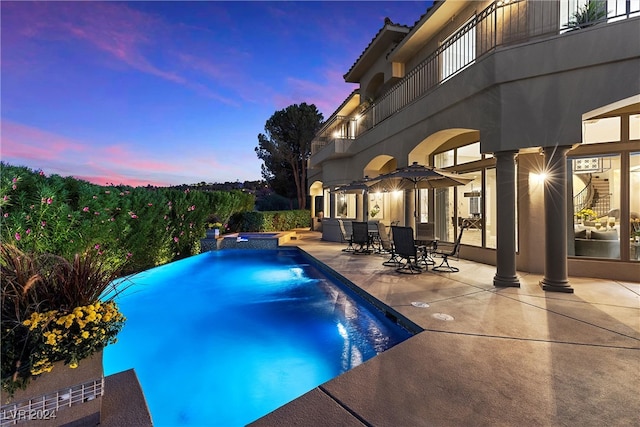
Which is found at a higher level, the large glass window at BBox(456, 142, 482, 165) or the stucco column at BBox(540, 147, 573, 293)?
the large glass window at BBox(456, 142, 482, 165)

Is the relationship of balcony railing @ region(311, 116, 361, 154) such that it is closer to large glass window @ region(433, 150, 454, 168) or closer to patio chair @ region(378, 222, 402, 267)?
large glass window @ region(433, 150, 454, 168)

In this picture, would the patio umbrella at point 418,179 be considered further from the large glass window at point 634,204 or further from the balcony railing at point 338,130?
the balcony railing at point 338,130

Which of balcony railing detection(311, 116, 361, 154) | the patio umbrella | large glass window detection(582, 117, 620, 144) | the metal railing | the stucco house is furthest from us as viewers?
balcony railing detection(311, 116, 361, 154)

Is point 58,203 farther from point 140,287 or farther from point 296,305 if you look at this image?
point 296,305

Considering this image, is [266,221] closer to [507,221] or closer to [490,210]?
[490,210]

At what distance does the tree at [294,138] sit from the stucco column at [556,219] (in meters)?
24.4

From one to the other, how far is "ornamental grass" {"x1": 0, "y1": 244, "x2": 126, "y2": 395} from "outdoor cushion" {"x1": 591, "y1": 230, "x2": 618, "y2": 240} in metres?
9.79

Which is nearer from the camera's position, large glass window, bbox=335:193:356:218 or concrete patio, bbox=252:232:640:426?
concrete patio, bbox=252:232:640:426

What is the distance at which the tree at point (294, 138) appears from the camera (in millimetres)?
29562

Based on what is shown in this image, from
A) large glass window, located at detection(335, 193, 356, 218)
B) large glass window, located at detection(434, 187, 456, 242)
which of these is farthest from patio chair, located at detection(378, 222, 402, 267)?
large glass window, located at detection(335, 193, 356, 218)

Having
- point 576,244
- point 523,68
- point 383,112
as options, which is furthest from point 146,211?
point 576,244

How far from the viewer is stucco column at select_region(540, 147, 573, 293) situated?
20.2 ft

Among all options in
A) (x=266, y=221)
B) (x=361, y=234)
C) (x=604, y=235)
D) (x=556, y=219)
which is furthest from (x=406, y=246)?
(x=266, y=221)

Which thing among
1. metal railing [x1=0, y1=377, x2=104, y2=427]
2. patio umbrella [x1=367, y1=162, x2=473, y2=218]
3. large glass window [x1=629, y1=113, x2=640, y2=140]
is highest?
large glass window [x1=629, y1=113, x2=640, y2=140]
